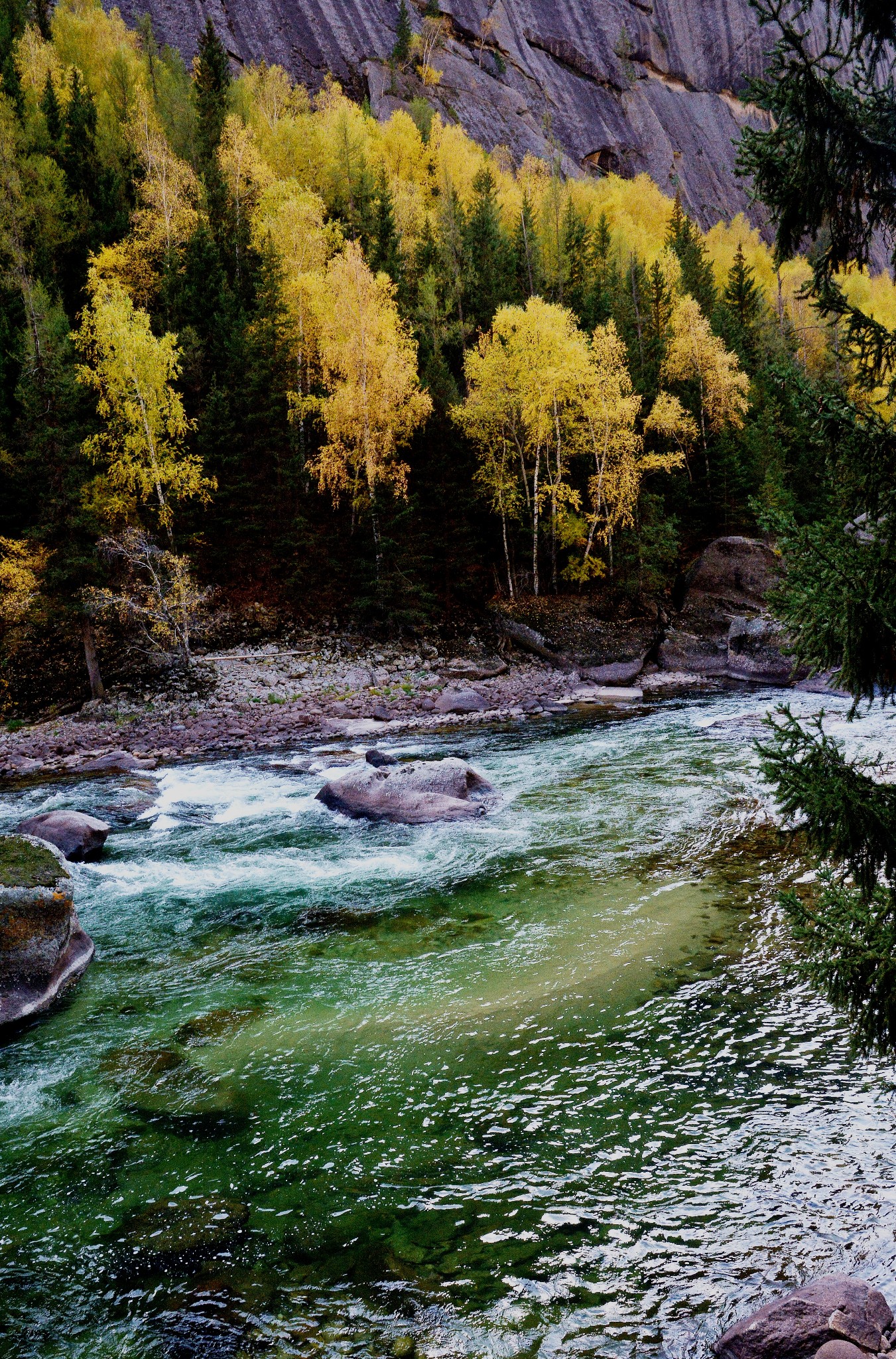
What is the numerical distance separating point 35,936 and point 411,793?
6587 millimetres

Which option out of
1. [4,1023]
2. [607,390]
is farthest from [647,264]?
[4,1023]

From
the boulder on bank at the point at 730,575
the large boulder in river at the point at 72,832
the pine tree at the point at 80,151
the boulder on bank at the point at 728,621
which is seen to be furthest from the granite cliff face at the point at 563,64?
the large boulder in river at the point at 72,832

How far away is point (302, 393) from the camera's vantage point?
31.9m

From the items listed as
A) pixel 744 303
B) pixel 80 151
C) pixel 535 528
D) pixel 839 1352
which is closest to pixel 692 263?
pixel 744 303

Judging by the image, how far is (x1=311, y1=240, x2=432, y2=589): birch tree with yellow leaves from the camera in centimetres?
2859

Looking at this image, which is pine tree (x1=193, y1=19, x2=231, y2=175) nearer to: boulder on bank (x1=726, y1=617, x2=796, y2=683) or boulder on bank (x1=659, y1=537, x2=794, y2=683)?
boulder on bank (x1=659, y1=537, x2=794, y2=683)

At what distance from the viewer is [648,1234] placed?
443 cm

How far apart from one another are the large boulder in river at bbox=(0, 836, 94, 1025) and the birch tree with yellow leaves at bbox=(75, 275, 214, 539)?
720 inches

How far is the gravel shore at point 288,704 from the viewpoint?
66.1ft

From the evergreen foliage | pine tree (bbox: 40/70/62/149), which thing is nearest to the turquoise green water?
the evergreen foliage

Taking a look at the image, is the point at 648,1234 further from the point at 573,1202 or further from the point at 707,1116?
the point at 707,1116

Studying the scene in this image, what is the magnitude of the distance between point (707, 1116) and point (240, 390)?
1175 inches

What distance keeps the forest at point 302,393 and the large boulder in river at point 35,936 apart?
49.6 feet

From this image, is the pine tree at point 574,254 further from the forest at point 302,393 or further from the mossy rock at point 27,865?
the mossy rock at point 27,865
